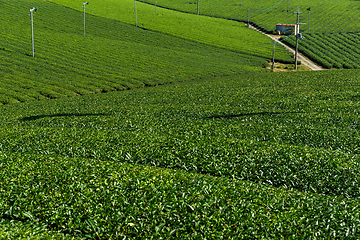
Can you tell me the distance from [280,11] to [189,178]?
579ft

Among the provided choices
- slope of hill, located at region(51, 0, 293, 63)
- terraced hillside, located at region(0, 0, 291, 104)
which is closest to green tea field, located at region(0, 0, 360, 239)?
terraced hillside, located at region(0, 0, 291, 104)

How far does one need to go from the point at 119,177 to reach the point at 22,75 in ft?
184

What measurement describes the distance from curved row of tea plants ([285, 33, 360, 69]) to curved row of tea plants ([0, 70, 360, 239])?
8353 cm

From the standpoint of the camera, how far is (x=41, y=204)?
39.5 feet

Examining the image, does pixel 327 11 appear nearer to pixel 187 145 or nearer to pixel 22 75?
pixel 22 75

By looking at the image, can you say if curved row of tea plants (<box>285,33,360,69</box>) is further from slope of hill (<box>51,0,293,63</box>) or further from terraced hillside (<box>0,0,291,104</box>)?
terraced hillside (<box>0,0,291,104</box>)

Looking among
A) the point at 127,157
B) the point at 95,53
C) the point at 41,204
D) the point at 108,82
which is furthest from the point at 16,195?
the point at 95,53

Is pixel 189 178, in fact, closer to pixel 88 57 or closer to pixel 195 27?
pixel 88 57

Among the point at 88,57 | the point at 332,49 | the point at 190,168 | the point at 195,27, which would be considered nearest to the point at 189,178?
the point at 190,168

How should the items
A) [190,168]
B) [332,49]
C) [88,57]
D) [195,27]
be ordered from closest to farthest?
1. [190,168]
2. [88,57]
3. [332,49]
4. [195,27]

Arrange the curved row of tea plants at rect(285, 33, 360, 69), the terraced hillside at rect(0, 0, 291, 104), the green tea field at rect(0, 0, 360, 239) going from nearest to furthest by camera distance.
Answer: the green tea field at rect(0, 0, 360, 239) < the terraced hillside at rect(0, 0, 291, 104) < the curved row of tea plants at rect(285, 33, 360, 69)

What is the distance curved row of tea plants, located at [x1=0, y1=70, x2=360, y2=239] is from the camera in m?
11.0

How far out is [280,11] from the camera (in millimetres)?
173500

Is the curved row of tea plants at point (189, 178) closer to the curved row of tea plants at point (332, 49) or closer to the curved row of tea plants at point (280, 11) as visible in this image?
the curved row of tea plants at point (332, 49)
